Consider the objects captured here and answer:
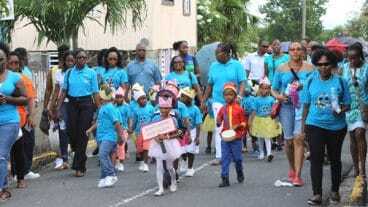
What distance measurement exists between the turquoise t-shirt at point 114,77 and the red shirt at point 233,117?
2619 millimetres

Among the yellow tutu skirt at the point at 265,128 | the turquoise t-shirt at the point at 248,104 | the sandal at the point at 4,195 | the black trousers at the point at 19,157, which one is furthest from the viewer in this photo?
the turquoise t-shirt at the point at 248,104

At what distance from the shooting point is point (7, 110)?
9539mm

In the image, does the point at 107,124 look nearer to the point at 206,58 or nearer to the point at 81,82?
the point at 81,82

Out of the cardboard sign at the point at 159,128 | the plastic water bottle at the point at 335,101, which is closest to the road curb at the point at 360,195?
the plastic water bottle at the point at 335,101

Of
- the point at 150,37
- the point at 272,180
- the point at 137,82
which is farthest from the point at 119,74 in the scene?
the point at 150,37

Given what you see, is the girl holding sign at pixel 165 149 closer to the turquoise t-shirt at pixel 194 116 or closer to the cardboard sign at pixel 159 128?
the cardboard sign at pixel 159 128

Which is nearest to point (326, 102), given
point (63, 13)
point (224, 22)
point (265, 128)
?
point (265, 128)

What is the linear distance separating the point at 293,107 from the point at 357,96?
1.28 m

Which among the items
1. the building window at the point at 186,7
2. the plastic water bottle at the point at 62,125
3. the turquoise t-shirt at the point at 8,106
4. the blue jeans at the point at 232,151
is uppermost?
the building window at the point at 186,7

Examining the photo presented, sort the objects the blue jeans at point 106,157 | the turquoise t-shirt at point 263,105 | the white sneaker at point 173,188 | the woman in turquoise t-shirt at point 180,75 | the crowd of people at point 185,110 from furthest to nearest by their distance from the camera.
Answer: the turquoise t-shirt at point 263,105, the woman in turquoise t-shirt at point 180,75, the blue jeans at point 106,157, the white sneaker at point 173,188, the crowd of people at point 185,110

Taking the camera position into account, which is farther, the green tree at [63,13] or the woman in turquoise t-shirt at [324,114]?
the green tree at [63,13]

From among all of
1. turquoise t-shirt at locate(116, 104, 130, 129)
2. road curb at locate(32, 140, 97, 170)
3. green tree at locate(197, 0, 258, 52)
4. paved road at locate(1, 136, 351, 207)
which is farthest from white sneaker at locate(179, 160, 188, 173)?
green tree at locate(197, 0, 258, 52)

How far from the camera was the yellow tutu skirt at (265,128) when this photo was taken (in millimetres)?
12938

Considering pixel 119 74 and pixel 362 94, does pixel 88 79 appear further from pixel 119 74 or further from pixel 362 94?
pixel 362 94
